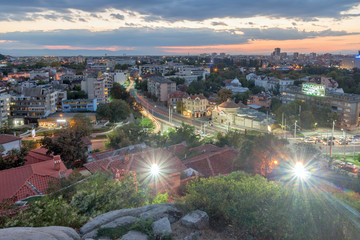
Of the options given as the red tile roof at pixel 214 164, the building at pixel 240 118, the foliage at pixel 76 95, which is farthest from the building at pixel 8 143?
the foliage at pixel 76 95

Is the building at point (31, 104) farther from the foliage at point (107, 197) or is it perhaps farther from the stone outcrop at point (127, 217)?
the stone outcrop at point (127, 217)

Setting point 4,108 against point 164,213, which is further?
point 4,108

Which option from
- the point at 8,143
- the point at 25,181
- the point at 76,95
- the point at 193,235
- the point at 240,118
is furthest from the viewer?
the point at 76,95

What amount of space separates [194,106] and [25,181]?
28904mm

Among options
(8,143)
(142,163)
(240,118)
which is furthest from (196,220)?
(240,118)

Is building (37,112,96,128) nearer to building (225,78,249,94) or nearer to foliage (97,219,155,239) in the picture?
building (225,78,249,94)

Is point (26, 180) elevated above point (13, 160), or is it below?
above

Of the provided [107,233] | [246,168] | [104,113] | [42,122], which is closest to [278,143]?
[246,168]

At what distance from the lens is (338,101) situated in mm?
33438

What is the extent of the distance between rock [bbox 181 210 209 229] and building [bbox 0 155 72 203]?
598 centimetres

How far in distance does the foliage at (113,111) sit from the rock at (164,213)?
27314 mm

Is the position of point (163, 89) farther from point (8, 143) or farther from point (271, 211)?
point (271, 211)

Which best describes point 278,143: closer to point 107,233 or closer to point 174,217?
point 174,217

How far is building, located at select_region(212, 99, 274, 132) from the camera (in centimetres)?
3149
